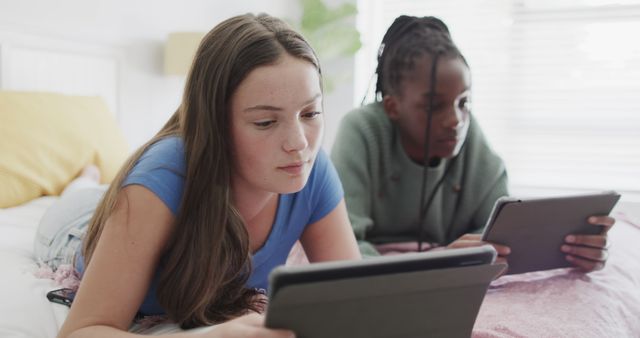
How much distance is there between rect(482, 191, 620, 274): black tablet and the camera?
0.95 metres

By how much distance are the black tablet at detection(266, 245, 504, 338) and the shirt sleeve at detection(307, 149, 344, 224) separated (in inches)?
17.5

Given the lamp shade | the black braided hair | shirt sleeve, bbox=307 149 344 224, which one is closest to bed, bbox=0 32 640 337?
shirt sleeve, bbox=307 149 344 224

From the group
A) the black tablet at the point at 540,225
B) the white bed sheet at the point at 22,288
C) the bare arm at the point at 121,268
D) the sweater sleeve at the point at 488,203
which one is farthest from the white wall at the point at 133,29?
the black tablet at the point at 540,225

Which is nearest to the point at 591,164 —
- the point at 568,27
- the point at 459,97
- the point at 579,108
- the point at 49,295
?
the point at 579,108

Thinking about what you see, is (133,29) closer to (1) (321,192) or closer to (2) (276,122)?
(1) (321,192)

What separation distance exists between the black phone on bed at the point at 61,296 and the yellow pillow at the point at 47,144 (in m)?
0.70

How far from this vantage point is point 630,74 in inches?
108

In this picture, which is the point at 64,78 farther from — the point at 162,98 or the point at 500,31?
the point at 500,31

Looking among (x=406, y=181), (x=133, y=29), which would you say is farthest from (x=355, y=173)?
(x=133, y=29)

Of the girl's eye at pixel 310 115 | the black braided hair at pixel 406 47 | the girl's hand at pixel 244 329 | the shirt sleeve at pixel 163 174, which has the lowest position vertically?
the girl's hand at pixel 244 329

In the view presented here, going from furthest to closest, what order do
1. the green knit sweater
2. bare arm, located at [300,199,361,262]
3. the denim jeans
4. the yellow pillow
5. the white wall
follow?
the white wall, the yellow pillow, the green knit sweater, the denim jeans, bare arm, located at [300,199,361,262]

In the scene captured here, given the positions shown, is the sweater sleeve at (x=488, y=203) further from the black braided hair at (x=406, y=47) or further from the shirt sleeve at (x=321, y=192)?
the shirt sleeve at (x=321, y=192)

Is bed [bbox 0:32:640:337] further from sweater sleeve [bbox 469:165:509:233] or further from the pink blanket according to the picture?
sweater sleeve [bbox 469:165:509:233]

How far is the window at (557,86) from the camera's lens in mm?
2766
